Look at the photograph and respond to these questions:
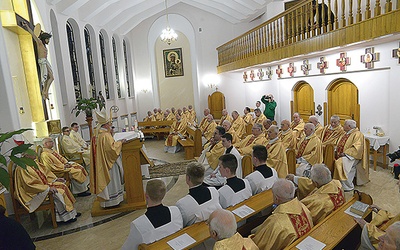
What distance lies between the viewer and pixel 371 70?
6762mm

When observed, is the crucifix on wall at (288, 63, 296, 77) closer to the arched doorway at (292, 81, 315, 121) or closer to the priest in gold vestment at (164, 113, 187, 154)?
the arched doorway at (292, 81, 315, 121)

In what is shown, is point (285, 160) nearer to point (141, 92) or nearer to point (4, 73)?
point (4, 73)

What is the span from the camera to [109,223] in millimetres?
4746

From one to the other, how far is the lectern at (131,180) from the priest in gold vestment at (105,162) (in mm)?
137

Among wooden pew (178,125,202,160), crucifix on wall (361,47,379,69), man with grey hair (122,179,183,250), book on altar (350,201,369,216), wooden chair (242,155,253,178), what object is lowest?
wooden pew (178,125,202,160)

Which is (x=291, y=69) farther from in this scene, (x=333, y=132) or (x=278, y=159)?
(x=278, y=159)

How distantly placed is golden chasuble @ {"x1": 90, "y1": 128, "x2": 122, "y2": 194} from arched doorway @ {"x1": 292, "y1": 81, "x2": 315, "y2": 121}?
6991 mm

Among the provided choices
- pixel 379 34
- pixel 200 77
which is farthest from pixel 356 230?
pixel 200 77

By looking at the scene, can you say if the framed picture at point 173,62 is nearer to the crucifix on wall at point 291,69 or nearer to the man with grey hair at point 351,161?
the crucifix on wall at point 291,69

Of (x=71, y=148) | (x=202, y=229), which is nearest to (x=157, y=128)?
(x=71, y=148)

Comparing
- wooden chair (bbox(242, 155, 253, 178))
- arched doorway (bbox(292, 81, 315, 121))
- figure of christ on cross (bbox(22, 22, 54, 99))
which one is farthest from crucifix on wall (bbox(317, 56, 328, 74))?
figure of christ on cross (bbox(22, 22, 54, 99))

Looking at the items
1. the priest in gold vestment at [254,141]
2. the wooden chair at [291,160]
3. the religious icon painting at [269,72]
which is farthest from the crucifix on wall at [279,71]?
the wooden chair at [291,160]

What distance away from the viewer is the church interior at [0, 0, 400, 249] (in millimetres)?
5246

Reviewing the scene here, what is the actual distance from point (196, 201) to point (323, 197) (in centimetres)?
133
